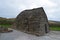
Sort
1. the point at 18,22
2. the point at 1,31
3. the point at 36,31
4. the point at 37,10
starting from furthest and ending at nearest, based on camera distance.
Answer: the point at 18,22 → the point at 37,10 → the point at 36,31 → the point at 1,31

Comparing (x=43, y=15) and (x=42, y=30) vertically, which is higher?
(x=43, y=15)

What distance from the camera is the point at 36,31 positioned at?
26719mm

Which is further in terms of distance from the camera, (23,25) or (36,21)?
(23,25)

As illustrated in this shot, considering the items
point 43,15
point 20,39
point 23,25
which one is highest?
point 43,15

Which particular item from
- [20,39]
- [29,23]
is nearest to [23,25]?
[29,23]

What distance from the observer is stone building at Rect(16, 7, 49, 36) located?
27.1 meters

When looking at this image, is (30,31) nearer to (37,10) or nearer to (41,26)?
(41,26)

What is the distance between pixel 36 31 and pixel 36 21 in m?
2.13

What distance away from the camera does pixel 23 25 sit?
29.4m

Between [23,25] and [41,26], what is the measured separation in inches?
163

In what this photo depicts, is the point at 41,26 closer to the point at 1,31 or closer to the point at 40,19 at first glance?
the point at 40,19

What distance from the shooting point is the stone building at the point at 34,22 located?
89.0ft

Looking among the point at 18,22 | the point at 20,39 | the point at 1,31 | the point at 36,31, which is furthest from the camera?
the point at 18,22

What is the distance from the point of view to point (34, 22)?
90.3ft
